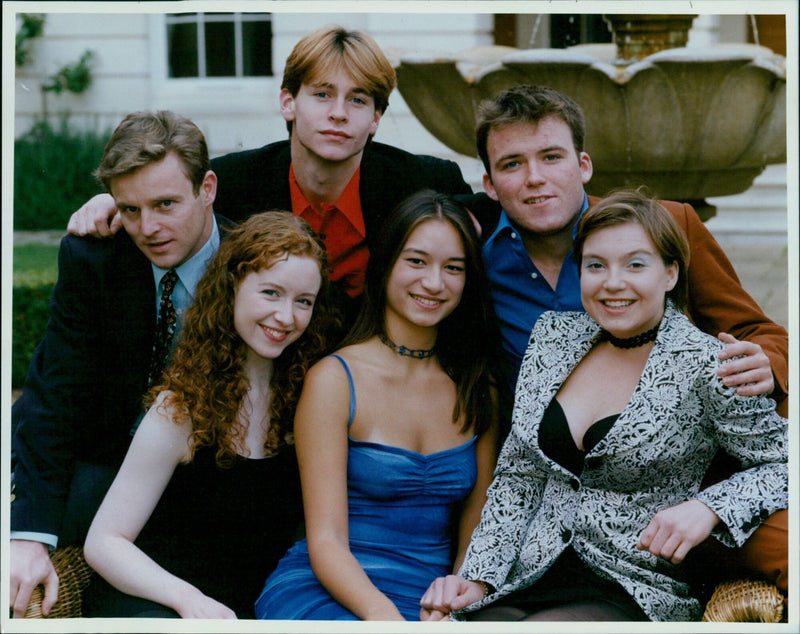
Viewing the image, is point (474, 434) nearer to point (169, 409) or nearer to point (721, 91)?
point (169, 409)

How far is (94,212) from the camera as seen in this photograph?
123 inches

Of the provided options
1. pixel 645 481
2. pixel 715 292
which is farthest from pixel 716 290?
pixel 645 481

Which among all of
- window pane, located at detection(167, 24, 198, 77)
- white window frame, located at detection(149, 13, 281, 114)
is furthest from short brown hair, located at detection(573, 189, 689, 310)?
window pane, located at detection(167, 24, 198, 77)

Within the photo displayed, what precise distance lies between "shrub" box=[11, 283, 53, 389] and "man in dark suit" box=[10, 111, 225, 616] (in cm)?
274

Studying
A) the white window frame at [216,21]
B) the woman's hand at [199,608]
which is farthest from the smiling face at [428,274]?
the white window frame at [216,21]

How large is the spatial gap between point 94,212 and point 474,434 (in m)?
1.34

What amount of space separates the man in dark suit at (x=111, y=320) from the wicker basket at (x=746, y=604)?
1.72 meters

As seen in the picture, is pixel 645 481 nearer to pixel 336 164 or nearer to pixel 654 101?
pixel 336 164

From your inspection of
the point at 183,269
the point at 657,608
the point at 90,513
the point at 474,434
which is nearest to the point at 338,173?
the point at 183,269

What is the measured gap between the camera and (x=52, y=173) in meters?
9.47

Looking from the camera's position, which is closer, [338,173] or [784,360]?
[784,360]

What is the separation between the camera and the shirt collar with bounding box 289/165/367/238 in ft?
11.7

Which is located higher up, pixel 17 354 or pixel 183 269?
pixel 183 269

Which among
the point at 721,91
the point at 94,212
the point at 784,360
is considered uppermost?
the point at 721,91
